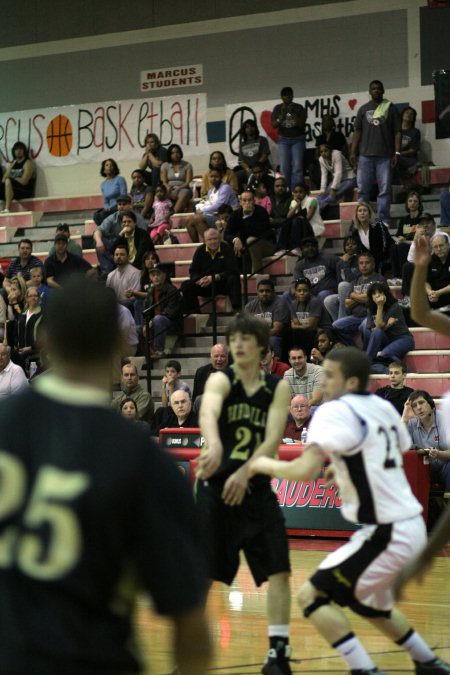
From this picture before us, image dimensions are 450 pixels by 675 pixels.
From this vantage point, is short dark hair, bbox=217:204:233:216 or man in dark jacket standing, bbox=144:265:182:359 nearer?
man in dark jacket standing, bbox=144:265:182:359

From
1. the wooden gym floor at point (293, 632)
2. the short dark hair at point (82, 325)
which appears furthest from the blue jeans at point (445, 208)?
the short dark hair at point (82, 325)

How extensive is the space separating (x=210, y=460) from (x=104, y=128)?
53.7ft

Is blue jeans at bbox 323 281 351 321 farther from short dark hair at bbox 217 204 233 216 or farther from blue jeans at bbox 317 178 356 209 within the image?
blue jeans at bbox 317 178 356 209

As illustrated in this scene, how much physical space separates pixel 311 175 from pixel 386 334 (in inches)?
214

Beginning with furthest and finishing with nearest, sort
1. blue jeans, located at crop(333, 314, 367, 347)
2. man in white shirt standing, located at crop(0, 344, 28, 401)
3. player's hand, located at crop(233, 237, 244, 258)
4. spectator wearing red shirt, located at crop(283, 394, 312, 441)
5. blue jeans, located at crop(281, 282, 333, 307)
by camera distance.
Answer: player's hand, located at crop(233, 237, 244, 258) → blue jeans, located at crop(281, 282, 333, 307) → blue jeans, located at crop(333, 314, 367, 347) → man in white shirt standing, located at crop(0, 344, 28, 401) → spectator wearing red shirt, located at crop(283, 394, 312, 441)

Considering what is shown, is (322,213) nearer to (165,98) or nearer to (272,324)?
(272,324)

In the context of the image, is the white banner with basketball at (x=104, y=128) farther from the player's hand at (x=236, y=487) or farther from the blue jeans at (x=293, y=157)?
the player's hand at (x=236, y=487)

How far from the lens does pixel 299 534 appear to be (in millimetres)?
10305

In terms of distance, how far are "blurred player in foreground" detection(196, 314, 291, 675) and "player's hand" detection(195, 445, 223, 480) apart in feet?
0.36

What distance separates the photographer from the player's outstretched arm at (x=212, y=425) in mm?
5500

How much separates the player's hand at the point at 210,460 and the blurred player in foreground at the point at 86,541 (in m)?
3.19

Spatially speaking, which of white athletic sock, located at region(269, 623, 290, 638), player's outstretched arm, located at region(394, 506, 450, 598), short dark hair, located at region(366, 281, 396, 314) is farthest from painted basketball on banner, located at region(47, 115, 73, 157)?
player's outstretched arm, located at region(394, 506, 450, 598)

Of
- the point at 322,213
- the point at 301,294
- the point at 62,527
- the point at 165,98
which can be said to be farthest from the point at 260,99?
the point at 62,527

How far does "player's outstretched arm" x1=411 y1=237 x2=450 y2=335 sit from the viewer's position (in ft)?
17.7
